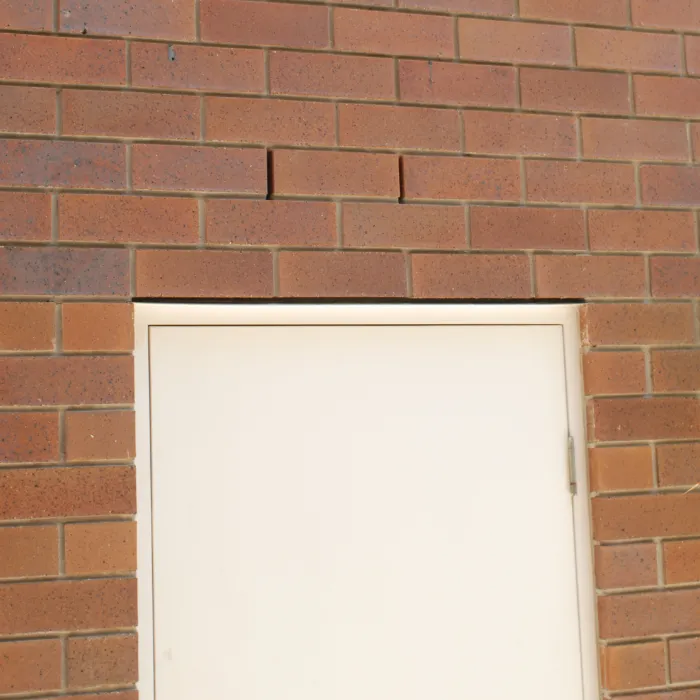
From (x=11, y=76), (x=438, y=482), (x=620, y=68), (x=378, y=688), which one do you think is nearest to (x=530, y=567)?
(x=438, y=482)

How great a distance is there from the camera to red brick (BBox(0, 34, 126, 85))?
2.42m

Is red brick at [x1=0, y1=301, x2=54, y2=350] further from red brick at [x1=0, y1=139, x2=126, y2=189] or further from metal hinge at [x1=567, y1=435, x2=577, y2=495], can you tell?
metal hinge at [x1=567, y1=435, x2=577, y2=495]

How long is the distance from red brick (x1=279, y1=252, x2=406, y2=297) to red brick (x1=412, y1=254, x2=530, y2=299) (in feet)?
0.18

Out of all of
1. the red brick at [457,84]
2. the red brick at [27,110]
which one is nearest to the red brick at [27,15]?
the red brick at [27,110]

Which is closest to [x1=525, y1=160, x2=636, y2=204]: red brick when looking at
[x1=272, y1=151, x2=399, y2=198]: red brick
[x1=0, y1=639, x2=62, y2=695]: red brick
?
[x1=272, y1=151, x2=399, y2=198]: red brick

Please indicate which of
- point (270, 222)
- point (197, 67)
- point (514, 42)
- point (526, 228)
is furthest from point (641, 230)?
point (197, 67)

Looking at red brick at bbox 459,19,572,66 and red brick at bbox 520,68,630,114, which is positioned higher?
red brick at bbox 459,19,572,66

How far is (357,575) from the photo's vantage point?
2.57m

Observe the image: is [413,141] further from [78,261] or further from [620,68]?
[78,261]

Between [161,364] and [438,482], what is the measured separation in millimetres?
744

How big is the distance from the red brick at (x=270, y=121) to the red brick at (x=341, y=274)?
11.2 inches

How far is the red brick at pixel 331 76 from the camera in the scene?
256cm

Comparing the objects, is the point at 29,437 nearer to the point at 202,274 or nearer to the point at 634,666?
the point at 202,274

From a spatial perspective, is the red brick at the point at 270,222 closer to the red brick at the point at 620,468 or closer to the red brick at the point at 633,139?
the red brick at the point at 633,139
